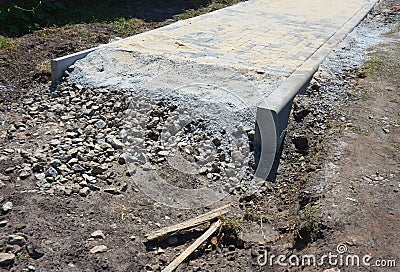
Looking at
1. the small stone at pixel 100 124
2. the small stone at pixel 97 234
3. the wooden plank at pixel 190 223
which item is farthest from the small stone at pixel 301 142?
the small stone at pixel 97 234

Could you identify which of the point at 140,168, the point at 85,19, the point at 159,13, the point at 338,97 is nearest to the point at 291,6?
the point at 159,13

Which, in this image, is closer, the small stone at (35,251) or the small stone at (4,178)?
the small stone at (35,251)

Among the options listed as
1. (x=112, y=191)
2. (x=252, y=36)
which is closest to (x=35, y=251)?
(x=112, y=191)

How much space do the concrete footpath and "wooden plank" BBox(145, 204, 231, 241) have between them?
0.74 meters

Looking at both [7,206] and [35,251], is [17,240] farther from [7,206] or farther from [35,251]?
[7,206]

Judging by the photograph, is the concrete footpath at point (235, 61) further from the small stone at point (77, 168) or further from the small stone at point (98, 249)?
the small stone at point (98, 249)

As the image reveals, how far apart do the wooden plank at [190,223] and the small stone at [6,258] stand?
3.43ft

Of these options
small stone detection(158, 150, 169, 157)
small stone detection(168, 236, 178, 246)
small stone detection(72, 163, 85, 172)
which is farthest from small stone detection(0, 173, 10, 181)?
small stone detection(168, 236, 178, 246)

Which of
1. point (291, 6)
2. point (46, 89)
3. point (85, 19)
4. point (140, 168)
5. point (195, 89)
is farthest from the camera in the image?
point (291, 6)

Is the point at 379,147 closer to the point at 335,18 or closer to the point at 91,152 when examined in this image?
the point at 91,152

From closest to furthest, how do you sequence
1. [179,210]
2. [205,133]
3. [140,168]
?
[179,210] < [140,168] < [205,133]

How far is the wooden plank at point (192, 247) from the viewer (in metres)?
3.49

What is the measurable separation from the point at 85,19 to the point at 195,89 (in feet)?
15.6

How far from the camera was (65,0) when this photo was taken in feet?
32.3
